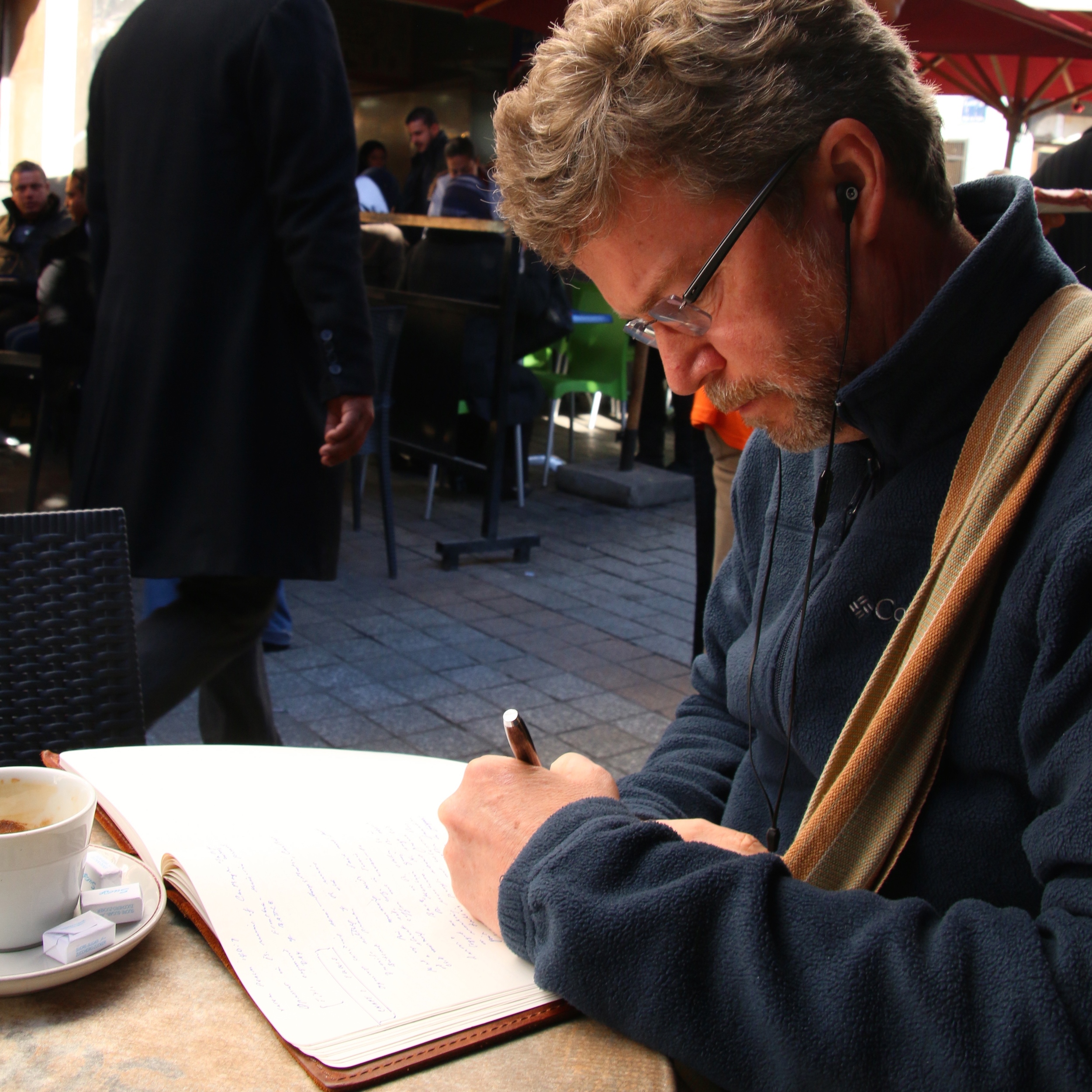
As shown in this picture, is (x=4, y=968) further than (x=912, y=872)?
No

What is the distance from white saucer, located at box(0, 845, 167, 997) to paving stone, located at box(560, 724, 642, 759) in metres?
2.57

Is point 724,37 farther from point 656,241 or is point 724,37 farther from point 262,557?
point 262,557

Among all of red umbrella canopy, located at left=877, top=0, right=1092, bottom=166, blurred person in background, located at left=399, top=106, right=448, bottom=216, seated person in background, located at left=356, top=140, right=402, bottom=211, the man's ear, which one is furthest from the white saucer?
blurred person in background, located at left=399, top=106, right=448, bottom=216

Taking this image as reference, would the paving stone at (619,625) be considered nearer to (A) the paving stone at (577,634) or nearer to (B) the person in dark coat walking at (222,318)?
(A) the paving stone at (577,634)

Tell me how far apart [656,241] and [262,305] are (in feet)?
5.09

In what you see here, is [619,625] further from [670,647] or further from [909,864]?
[909,864]

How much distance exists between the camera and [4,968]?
822mm

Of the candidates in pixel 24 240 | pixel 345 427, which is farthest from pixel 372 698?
pixel 24 240

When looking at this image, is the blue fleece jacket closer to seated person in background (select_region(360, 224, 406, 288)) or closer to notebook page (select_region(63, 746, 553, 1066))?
notebook page (select_region(63, 746, 553, 1066))

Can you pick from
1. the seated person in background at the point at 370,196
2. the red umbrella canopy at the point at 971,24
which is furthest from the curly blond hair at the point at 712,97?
the seated person in background at the point at 370,196

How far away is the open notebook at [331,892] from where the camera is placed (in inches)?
31.3

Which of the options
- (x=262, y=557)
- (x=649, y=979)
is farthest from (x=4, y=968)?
(x=262, y=557)

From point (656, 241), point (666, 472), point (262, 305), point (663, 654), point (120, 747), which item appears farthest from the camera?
point (666, 472)

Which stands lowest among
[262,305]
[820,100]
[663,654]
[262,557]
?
[663,654]
